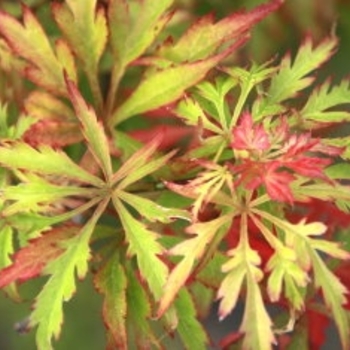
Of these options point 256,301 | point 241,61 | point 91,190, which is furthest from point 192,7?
point 256,301

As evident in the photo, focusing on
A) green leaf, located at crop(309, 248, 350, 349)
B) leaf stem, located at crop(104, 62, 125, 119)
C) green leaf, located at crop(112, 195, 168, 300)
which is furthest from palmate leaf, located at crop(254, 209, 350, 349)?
leaf stem, located at crop(104, 62, 125, 119)

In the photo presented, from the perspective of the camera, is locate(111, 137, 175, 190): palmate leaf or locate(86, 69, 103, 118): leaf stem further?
locate(86, 69, 103, 118): leaf stem

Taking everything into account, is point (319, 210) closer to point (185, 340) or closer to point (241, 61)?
point (185, 340)

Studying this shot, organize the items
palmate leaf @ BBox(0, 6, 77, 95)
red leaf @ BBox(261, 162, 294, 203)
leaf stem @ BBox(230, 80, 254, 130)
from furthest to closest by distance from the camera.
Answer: palmate leaf @ BBox(0, 6, 77, 95) < leaf stem @ BBox(230, 80, 254, 130) < red leaf @ BBox(261, 162, 294, 203)

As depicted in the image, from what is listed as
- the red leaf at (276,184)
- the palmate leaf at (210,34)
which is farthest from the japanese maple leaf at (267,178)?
the palmate leaf at (210,34)

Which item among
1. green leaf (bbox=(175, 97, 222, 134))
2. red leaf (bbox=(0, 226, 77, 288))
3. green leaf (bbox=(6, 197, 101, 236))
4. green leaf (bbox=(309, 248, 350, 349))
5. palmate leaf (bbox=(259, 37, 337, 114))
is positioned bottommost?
green leaf (bbox=(309, 248, 350, 349))

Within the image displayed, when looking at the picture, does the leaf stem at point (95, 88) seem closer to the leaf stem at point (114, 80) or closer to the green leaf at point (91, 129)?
the leaf stem at point (114, 80)

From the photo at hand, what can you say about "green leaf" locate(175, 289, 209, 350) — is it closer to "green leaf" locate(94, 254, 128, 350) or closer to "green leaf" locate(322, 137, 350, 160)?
"green leaf" locate(94, 254, 128, 350)

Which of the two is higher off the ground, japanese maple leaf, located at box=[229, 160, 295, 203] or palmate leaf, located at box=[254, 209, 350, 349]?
japanese maple leaf, located at box=[229, 160, 295, 203]
